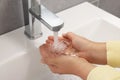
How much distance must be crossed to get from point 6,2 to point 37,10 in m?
0.09

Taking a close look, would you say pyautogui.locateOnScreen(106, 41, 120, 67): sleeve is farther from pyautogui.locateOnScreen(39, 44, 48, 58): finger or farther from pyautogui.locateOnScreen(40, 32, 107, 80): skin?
pyautogui.locateOnScreen(39, 44, 48, 58): finger

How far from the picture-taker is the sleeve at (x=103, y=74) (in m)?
0.51

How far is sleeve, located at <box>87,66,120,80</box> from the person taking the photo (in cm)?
51

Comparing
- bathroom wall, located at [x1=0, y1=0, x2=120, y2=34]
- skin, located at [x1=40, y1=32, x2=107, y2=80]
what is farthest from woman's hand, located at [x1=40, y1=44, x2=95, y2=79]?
bathroom wall, located at [x1=0, y1=0, x2=120, y2=34]

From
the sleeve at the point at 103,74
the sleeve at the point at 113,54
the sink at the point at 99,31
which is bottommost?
the sink at the point at 99,31

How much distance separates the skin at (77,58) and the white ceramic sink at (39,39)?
50 mm

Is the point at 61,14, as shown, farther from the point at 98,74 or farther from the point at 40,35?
the point at 98,74

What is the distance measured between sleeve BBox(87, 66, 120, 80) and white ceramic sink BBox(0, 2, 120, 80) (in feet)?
0.59

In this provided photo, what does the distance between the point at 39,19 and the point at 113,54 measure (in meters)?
0.19

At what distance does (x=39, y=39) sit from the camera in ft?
2.20

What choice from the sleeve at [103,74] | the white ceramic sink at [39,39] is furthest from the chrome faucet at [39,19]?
the sleeve at [103,74]

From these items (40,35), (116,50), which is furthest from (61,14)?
(116,50)

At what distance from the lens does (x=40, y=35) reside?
676 mm

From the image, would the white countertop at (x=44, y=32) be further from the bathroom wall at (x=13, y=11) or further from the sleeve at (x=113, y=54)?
the sleeve at (x=113, y=54)
